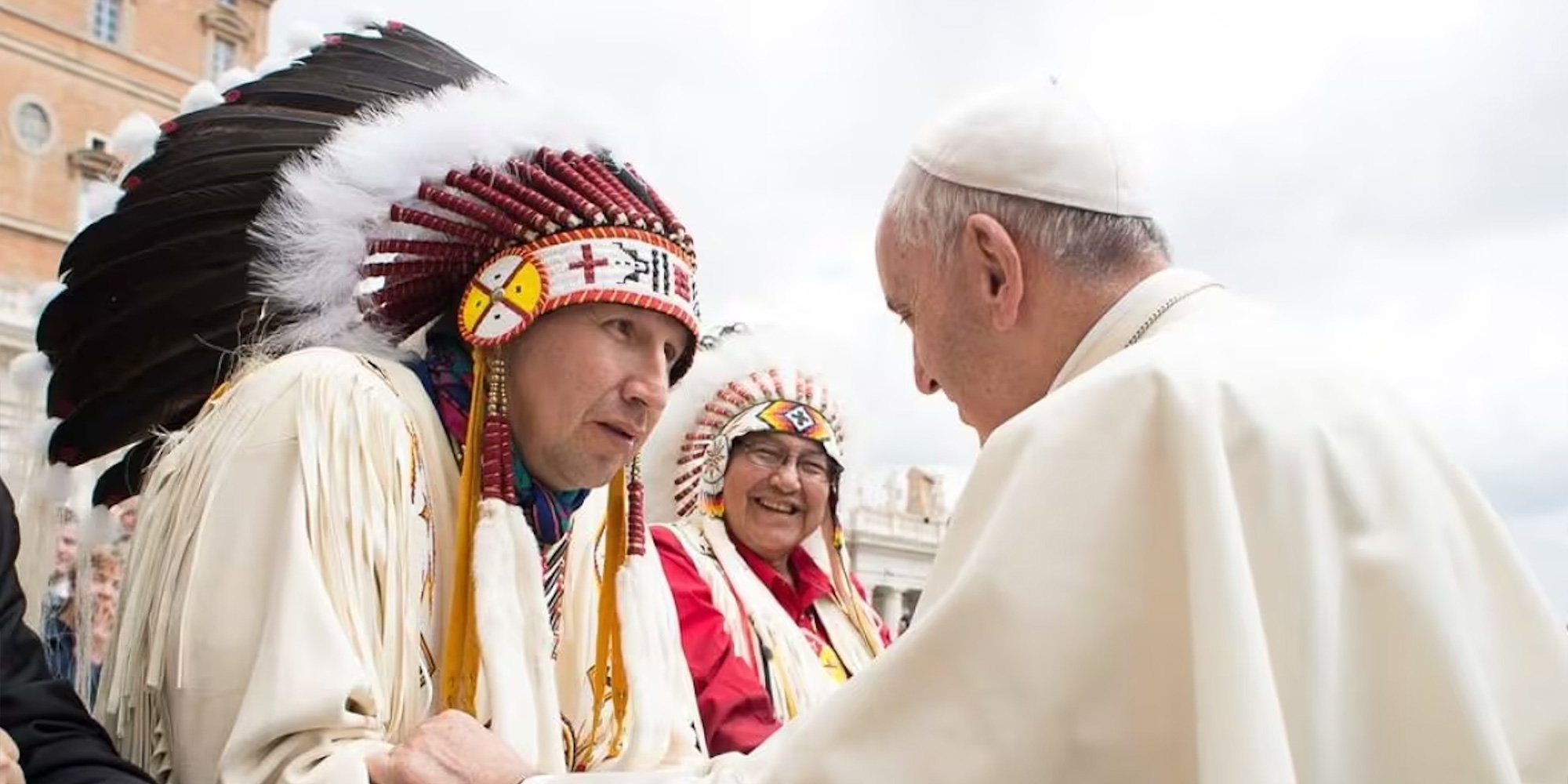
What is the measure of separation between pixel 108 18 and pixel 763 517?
3356 centimetres

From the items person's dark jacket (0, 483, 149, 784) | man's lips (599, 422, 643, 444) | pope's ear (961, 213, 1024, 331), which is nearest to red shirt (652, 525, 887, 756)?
man's lips (599, 422, 643, 444)

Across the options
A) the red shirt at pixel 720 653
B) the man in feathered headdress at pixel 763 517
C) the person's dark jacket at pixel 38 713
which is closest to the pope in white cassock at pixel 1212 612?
the person's dark jacket at pixel 38 713

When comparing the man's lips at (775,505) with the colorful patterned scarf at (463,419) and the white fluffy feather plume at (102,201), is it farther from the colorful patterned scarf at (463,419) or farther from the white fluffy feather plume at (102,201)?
the white fluffy feather plume at (102,201)

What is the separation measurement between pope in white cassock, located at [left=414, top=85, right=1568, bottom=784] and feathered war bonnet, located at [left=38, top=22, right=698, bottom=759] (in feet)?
3.54

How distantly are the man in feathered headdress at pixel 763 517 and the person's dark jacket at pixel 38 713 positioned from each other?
6.01 feet

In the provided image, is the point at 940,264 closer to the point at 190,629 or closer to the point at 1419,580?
the point at 1419,580

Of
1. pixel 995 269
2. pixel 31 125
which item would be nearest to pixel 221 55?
pixel 31 125

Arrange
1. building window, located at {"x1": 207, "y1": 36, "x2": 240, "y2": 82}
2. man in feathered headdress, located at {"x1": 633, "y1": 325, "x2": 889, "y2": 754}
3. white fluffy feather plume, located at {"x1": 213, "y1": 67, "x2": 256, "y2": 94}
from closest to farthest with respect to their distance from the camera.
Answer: white fluffy feather plume, located at {"x1": 213, "y1": 67, "x2": 256, "y2": 94}, man in feathered headdress, located at {"x1": 633, "y1": 325, "x2": 889, "y2": 754}, building window, located at {"x1": 207, "y1": 36, "x2": 240, "y2": 82}

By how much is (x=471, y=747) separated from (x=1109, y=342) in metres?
1.08

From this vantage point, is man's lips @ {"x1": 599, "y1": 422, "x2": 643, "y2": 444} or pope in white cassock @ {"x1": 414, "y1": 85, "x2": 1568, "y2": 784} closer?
pope in white cassock @ {"x1": 414, "y1": 85, "x2": 1568, "y2": 784}

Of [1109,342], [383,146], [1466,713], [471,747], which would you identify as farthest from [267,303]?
[1466,713]

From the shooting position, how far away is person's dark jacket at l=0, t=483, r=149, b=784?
6.03ft

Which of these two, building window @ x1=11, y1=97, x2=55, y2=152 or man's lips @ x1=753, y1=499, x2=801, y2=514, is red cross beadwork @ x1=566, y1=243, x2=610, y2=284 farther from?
building window @ x1=11, y1=97, x2=55, y2=152

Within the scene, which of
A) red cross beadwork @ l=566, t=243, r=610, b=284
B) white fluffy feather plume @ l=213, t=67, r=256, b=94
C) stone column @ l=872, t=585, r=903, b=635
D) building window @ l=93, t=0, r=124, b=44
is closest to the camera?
red cross beadwork @ l=566, t=243, r=610, b=284
